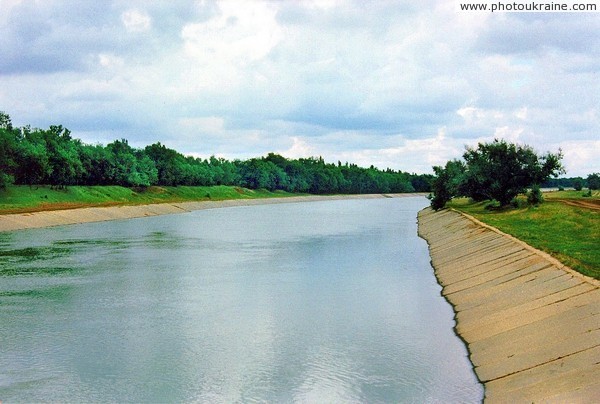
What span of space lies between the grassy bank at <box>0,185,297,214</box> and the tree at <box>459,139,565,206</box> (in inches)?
2369

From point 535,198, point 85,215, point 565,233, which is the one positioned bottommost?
point 85,215

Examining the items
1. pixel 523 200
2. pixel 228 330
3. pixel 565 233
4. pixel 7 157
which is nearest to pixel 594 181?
pixel 523 200

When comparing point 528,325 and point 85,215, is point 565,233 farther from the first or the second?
point 85,215

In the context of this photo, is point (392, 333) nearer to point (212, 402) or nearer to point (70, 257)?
point (212, 402)

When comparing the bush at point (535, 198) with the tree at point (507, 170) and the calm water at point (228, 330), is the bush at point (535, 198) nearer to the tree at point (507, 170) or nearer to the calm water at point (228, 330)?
the tree at point (507, 170)

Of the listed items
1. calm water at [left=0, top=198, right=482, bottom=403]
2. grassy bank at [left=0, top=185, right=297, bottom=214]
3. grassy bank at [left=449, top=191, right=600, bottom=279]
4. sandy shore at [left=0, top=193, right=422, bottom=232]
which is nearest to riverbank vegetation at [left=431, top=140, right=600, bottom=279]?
grassy bank at [left=449, top=191, right=600, bottom=279]

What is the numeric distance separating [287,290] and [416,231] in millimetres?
44175

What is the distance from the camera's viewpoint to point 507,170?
72.8m

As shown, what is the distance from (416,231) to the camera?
74.2m

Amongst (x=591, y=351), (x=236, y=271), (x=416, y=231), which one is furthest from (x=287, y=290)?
(x=416, y=231)

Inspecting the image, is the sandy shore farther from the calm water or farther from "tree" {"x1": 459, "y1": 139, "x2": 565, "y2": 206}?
"tree" {"x1": 459, "y1": 139, "x2": 565, "y2": 206}

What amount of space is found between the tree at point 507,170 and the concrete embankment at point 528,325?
40.4 metres

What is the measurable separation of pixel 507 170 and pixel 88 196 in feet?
254

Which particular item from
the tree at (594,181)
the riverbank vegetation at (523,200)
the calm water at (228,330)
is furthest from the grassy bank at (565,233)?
the tree at (594,181)
